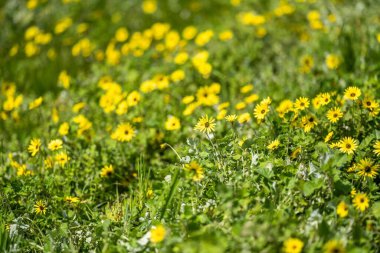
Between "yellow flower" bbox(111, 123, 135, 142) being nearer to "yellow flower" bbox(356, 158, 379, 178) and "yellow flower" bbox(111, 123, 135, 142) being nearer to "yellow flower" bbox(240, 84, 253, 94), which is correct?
"yellow flower" bbox(240, 84, 253, 94)

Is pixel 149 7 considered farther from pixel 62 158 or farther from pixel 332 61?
pixel 62 158

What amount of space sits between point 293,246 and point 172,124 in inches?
58.6

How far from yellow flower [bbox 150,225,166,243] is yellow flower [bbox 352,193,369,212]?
0.81 metres

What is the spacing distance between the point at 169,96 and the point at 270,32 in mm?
1449

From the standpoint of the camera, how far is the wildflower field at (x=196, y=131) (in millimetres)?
2107

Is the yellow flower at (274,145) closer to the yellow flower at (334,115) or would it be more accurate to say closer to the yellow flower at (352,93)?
the yellow flower at (334,115)

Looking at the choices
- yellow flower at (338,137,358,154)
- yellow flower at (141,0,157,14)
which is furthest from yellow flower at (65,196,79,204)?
yellow flower at (141,0,157,14)

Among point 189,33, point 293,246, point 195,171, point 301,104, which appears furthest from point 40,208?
point 189,33

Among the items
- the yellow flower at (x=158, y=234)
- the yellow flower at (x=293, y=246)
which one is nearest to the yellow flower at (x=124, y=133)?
the yellow flower at (x=158, y=234)

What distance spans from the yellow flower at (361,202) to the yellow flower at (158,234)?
2.66 feet

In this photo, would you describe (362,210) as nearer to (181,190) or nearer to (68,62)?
(181,190)

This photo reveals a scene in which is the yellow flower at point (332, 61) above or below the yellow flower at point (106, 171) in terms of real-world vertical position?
below

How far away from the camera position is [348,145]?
2.43 metres

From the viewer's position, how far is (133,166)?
123 inches
